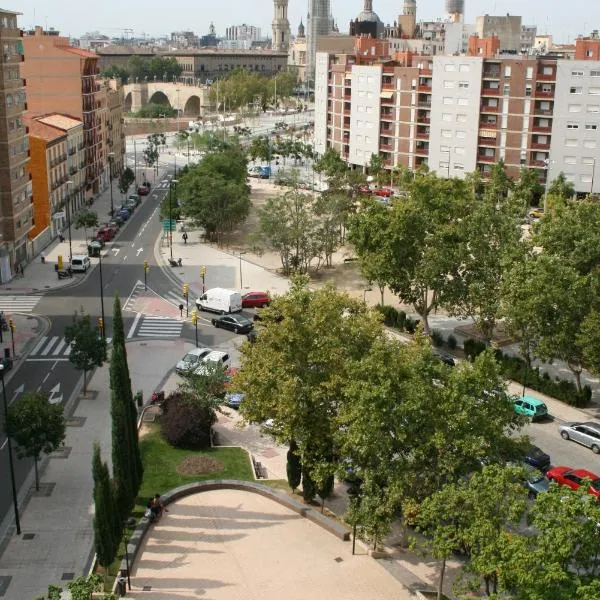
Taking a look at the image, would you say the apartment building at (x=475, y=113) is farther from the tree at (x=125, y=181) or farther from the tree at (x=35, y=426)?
the tree at (x=35, y=426)

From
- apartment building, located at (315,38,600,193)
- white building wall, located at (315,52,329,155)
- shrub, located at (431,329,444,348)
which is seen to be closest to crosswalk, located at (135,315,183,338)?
shrub, located at (431,329,444,348)

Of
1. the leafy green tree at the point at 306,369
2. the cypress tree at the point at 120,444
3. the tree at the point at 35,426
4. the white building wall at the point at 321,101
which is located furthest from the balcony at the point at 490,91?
the cypress tree at the point at 120,444

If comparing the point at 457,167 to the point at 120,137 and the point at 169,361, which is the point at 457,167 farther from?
the point at 169,361

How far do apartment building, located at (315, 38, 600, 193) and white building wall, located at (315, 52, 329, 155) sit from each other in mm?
6189

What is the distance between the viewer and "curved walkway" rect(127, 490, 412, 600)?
25.2 meters

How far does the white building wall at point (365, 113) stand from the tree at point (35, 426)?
7757cm

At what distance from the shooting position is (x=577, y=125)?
8550 centimetres

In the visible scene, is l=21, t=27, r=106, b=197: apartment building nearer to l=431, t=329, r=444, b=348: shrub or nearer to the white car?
the white car

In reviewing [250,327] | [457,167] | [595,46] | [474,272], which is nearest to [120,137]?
[457,167]

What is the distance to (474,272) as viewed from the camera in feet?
150

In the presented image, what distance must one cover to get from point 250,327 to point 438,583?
26496 mm

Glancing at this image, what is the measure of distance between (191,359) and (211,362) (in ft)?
12.8

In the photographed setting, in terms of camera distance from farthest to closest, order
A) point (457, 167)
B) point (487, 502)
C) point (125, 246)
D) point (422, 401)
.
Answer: point (457, 167), point (125, 246), point (422, 401), point (487, 502)

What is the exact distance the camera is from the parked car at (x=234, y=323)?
50.1 metres
